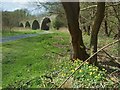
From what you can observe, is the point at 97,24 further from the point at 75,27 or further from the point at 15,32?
the point at 15,32

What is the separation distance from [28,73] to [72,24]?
8.44 ft

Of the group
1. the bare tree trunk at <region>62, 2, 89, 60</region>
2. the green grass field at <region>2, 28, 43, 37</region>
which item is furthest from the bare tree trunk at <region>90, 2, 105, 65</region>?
the green grass field at <region>2, 28, 43, 37</region>

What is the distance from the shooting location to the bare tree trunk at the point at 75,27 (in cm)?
710

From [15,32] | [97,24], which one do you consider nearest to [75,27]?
[97,24]

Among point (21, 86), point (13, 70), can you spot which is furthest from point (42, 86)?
point (13, 70)

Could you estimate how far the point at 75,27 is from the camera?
7668 mm

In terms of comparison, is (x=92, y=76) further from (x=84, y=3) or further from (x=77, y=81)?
(x=84, y=3)

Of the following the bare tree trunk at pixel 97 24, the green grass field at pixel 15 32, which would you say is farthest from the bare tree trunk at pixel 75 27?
the green grass field at pixel 15 32

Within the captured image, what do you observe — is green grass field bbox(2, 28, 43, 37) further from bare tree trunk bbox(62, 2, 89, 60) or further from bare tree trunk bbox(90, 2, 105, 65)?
bare tree trunk bbox(90, 2, 105, 65)

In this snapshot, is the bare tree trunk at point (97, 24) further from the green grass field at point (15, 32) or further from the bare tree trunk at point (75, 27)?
the green grass field at point (15, 32)

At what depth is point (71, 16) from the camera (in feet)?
23.7

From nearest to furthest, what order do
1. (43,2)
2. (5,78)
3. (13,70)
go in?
(5,78)
(13,70)
(43,2)

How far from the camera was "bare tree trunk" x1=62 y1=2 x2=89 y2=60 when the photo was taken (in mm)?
7098

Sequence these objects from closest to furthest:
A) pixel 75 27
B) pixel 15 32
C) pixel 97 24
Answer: pixel 97 24 < pixel 75 27 < pixel 15 32
